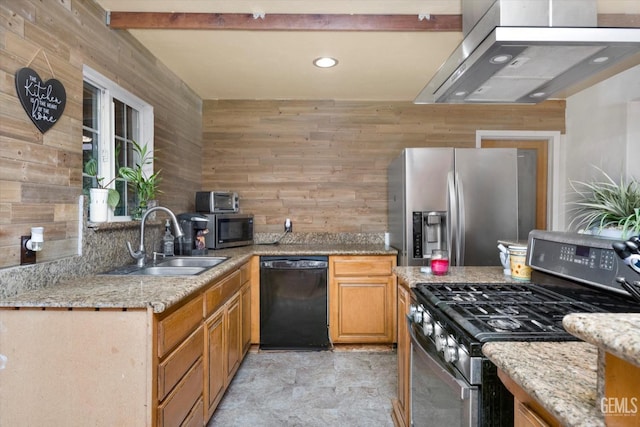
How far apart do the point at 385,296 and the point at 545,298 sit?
181 centimetres

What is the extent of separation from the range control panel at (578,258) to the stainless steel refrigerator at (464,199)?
4.08ft

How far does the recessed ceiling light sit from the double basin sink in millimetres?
1727

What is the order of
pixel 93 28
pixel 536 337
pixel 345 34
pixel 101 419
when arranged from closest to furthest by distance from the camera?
pixel 536 337 < pixel 101 419 < pixel 93 28 < pixel 345 34

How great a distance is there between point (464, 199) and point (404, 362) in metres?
1.58

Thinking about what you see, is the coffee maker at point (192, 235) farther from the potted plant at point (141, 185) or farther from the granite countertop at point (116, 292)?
the granite countertop at point (116, 292)

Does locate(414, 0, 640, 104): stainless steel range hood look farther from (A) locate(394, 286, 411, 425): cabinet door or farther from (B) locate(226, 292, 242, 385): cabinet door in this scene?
(B) locate(226, 292, 242, 385): cabinet door

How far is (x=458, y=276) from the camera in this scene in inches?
68.4

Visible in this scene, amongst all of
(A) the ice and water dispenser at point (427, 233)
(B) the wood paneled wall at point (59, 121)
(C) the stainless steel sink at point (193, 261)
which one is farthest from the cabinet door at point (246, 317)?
(A) the ice and water dispenser at point (427, 233)

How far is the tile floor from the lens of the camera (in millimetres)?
2059

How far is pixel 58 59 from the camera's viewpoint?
1618 millimetres

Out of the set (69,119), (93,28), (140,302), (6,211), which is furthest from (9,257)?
(93,28)

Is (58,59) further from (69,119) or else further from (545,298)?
(545,298)

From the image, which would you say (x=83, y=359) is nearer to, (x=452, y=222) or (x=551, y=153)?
(x=452, y=222)

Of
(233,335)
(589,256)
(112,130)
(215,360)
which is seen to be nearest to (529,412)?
(589,256)
